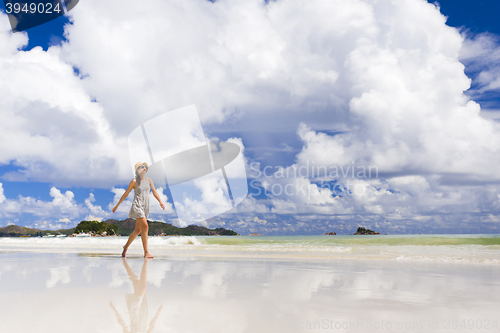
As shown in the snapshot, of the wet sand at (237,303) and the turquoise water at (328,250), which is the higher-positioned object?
the wet sand at (237,303)

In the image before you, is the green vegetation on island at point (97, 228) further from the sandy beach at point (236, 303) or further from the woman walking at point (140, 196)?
the sandy beach at point (236, 303)

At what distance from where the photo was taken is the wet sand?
283cm

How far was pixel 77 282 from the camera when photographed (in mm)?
4902

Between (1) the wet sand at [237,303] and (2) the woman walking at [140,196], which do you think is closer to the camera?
(1) the wet sand at [237,303]

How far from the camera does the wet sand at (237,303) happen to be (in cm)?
283

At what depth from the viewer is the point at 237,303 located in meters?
3.71

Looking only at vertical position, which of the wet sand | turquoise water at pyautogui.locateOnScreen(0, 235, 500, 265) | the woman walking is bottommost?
turquoise water at pyautogui.locateOnScreen(0, 235, 500, 265)

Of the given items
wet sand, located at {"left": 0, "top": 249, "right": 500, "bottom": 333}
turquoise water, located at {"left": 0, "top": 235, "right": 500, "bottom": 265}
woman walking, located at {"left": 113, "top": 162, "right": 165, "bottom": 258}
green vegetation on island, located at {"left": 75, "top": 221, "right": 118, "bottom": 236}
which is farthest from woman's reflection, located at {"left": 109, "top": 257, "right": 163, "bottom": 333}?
green vegetation on island, located at {"left": 75, "top": 221, "right": 118, "bottom": 236}

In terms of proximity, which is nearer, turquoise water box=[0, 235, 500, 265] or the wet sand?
the wet sand

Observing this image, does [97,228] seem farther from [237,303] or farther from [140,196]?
[237,303]

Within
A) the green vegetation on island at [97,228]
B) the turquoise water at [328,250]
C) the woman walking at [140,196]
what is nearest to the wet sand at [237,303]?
the woman walking at [140,196]

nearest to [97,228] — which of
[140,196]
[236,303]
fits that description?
[140,196]

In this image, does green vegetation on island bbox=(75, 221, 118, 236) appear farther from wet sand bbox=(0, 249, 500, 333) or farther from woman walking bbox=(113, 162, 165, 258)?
wet sand bbox=(0, 249, 500, 333)

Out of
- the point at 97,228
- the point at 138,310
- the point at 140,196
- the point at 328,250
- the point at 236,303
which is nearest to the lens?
the point at 138,310
